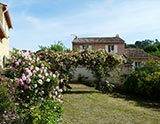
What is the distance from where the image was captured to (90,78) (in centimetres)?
3158

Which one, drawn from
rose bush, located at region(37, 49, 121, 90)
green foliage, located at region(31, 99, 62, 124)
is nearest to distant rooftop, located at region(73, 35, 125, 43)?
rose bush, located at region(37, 49, 121, 90)

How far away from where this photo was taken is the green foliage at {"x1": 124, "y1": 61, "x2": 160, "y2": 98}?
22781 mm

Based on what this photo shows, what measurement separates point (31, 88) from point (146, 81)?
48.4 feet

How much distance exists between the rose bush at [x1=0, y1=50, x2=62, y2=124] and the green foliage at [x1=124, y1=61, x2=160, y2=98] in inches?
510

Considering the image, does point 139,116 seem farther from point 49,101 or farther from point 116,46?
point 116,46

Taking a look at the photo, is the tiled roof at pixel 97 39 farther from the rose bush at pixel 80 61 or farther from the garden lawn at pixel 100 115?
the garden lawn at pixel 100 115

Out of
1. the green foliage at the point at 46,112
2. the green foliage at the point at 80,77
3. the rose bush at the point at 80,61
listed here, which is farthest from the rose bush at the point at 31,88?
the green foliage at the point at 80,77

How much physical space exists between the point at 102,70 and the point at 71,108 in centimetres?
882

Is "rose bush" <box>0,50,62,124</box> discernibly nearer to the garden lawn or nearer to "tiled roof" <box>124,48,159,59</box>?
the garden lawn

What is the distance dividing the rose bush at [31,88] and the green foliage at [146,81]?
13.0m

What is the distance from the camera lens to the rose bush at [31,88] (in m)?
8.90

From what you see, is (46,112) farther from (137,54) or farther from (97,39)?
(97,39)

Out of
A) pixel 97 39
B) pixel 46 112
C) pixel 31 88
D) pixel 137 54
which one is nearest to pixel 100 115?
pixel 31 88

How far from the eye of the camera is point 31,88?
9.95 m
